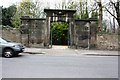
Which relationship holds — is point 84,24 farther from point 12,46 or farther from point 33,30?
point 12,46

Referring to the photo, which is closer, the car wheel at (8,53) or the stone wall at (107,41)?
the car wheel at (8,53)

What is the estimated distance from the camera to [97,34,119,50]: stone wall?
25.6 m

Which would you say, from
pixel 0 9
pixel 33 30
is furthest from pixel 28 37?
pixel 0 9

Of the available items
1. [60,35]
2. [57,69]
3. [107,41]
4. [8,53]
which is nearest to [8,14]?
[60,35]

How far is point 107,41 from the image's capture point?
2561cm

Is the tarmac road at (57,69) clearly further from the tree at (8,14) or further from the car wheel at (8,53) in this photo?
the tree at (8,14)

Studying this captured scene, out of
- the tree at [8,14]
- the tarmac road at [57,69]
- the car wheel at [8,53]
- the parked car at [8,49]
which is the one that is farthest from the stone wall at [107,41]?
the tree at [8,14]

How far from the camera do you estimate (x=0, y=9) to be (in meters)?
44.8

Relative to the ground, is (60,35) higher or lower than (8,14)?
lower

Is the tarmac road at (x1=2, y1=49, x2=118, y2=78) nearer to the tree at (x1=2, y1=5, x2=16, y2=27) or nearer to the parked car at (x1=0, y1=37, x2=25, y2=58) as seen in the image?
the parked car at (x1=0, y1=37, x2=25, y2=58)

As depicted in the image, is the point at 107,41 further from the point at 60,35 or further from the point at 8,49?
the point at 8,49

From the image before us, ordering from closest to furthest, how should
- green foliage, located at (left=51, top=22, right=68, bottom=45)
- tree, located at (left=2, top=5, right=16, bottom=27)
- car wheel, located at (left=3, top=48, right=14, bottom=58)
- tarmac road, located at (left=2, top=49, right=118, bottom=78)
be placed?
tarmac road, located at (left=2, top=49, right=118, bottom=78) < car wheel, located at (left=3, top=48, right=14, bottom=58) < green foliage, located at (left=51, top=22, right=68, bottom=45) < tree, located at (left=2, top=5, right=16, bottom=27)

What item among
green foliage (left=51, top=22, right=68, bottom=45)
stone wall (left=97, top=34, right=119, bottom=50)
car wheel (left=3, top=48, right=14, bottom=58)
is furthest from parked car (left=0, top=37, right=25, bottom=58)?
green foliage (left=51, top=22, right=68, bottom=45)

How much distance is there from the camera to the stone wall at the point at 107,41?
1008 inches
